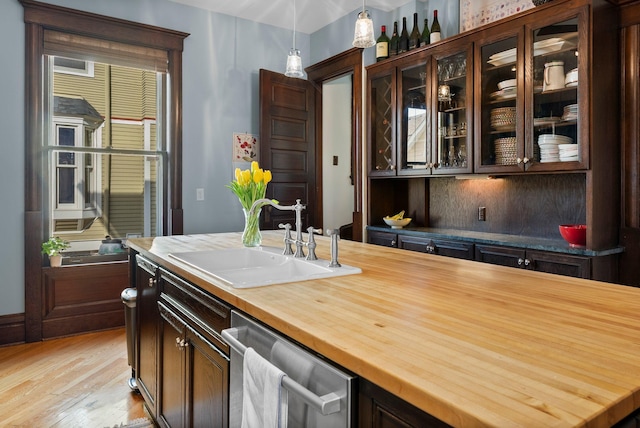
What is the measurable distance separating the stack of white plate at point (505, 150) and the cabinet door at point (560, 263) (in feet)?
2.09

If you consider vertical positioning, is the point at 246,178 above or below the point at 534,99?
below

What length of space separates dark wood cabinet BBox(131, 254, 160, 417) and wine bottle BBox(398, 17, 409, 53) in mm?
2713

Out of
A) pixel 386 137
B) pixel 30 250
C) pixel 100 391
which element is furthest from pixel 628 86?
pixel 30 250

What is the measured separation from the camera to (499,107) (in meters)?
2.97

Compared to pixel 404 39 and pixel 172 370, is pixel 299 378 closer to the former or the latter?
pixel 172 370

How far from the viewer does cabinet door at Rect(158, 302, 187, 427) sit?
1631 millimetres

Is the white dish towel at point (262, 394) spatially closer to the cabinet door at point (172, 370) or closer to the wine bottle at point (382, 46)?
the cabinet door at point (172, 370)

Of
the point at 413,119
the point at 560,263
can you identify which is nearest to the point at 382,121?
the point at 413,119

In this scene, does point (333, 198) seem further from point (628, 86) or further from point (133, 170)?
point (628, 86)

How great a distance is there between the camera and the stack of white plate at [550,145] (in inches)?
103

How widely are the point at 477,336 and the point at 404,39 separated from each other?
11.1 ft

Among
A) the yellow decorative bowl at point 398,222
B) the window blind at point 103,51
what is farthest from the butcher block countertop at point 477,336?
the window blind at point 103,51

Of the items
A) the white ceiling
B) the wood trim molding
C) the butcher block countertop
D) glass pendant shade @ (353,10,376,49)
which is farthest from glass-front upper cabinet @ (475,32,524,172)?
the wood trim molding

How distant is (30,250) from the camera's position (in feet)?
11.0
